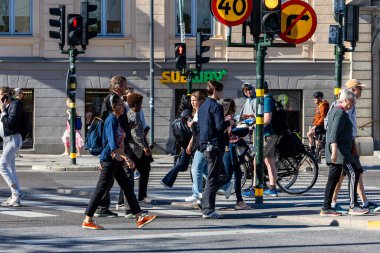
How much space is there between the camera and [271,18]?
→ 51.4 feet

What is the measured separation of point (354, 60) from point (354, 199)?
21.0 metres

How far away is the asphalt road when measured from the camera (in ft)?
38.8

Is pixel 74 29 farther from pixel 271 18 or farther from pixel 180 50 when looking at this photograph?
pixel 271 18

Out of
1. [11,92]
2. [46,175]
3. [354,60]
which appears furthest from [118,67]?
[11,92]

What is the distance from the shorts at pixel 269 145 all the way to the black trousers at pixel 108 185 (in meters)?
4.59

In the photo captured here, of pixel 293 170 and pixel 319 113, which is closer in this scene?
pixel 293 170

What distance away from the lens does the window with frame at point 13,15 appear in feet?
115

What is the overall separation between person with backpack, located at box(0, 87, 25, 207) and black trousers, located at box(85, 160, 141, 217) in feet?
9.60

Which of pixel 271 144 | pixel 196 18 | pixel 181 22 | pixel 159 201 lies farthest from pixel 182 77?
pixel 159 201

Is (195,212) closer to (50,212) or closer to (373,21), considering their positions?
(50,212)

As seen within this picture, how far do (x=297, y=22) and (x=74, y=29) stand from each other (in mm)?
10853

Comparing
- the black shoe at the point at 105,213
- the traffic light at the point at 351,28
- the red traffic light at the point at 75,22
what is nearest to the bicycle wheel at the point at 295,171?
the black shoe at the point at 105,213

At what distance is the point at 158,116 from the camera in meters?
35.7

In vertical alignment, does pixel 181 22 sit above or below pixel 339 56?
above
